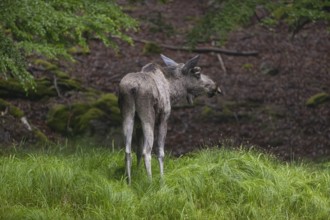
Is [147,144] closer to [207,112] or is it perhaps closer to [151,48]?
[207,112]

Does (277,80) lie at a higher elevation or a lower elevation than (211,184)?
lower

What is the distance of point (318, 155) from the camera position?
49.7 ft

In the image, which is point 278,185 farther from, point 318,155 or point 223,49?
point 223,49

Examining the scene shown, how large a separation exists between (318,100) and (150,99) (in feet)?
39.1

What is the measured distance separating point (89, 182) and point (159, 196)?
1025 millimetres

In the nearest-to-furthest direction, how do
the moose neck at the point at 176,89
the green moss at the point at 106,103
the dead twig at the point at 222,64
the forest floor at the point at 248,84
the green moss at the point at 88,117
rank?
1. the moose neck at the point at 176,89
2. the green moss at the point at 88,117
3. the forest floor at the point at 248,84
4. the green moss at the point at 106,103
5. the dead twig at the point at 222,64

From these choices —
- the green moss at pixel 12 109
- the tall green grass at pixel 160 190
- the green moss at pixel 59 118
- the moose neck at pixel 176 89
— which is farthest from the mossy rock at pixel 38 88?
the tall green grass at pixel 160 190

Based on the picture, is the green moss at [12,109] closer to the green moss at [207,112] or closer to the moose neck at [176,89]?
the green moss at [207,112]

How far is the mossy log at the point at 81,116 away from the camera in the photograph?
16469mm

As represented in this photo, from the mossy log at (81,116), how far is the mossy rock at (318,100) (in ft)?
21.2

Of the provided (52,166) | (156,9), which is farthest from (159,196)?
(156,9)

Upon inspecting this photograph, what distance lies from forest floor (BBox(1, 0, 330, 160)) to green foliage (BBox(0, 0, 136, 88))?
2.82 m

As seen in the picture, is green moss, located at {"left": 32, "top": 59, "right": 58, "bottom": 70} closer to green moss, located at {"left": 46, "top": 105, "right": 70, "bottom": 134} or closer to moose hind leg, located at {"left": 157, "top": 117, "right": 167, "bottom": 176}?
green moss, located at {"left": 46, "top": 105, "right": 70, "bottom": 134}

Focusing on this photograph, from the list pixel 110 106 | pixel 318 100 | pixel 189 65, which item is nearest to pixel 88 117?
pixel 110 106
